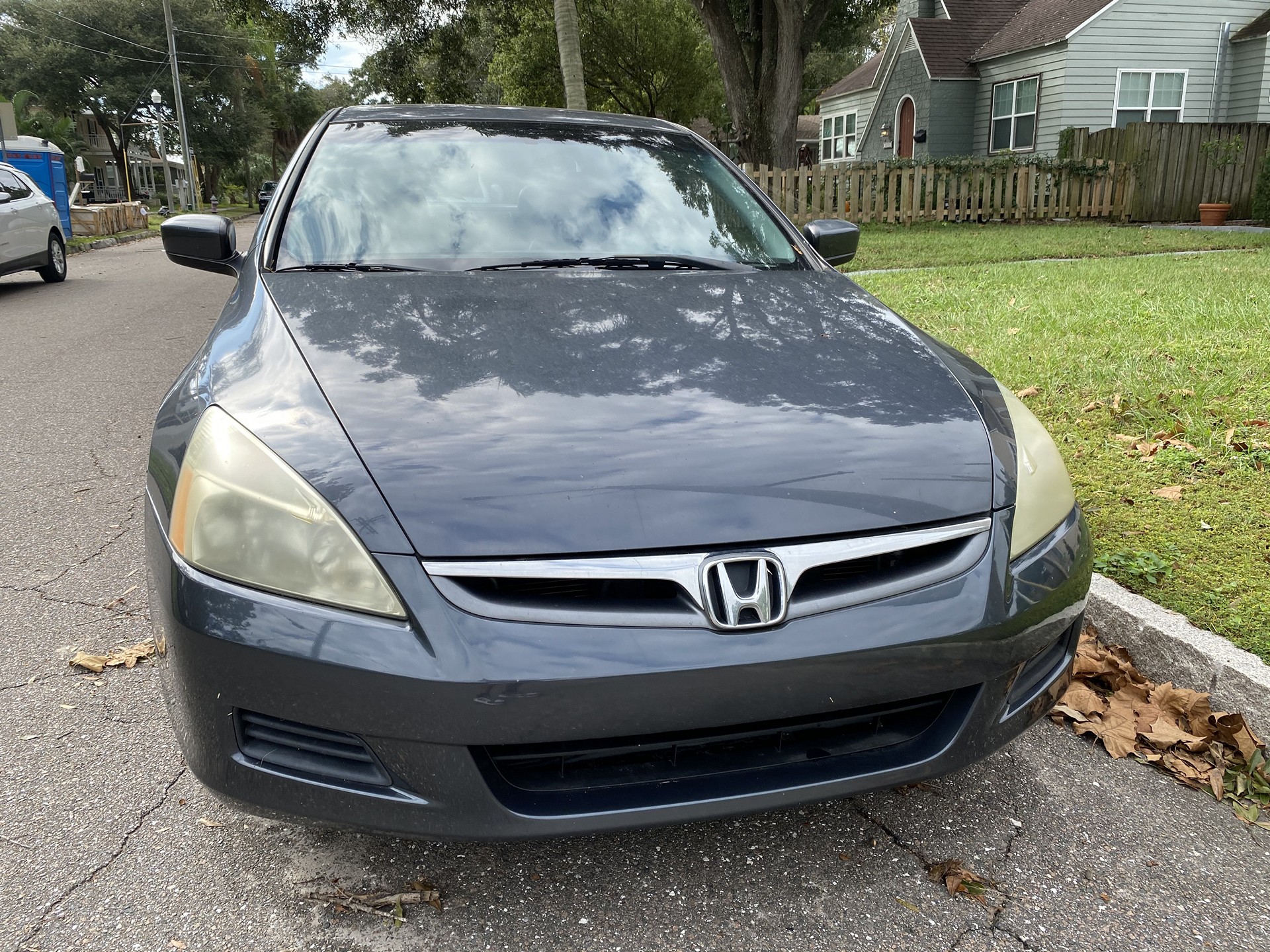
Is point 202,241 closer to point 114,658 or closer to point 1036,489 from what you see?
point 114,658

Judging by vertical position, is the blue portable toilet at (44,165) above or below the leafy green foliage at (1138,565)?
Result: above

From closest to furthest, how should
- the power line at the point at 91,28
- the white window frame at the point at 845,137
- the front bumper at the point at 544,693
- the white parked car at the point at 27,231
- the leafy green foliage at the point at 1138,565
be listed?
1. the front bumper at the point at 544,693
2. the leafy green foliage at the point at 1138,565
3. the white parked car at the point at 27,231
4. the white window frame at the point at 845,137
5. the power line at the point at 91,28

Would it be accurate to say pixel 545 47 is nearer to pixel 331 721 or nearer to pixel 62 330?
pixel 62 330

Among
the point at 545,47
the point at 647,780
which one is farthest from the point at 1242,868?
the point at 545,47

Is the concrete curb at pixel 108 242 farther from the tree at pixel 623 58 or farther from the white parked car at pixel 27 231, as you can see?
the tree at pixel 623 58

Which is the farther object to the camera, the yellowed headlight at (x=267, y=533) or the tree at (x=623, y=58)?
Result: the tree at (x=623, y=58)

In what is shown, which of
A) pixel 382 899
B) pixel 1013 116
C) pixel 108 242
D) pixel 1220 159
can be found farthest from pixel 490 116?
pixel 1013 116

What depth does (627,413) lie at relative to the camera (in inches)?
74.4

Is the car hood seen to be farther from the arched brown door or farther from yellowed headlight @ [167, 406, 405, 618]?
the arched brown door

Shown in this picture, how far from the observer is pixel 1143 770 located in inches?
93.3

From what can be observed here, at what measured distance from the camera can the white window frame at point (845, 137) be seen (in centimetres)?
3122

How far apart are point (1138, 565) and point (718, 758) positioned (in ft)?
6.40

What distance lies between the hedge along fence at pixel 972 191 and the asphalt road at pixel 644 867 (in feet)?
51.6

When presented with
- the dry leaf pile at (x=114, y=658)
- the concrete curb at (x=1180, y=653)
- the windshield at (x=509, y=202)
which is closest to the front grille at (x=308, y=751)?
the dry leaf pile at (x=114, y=658)
